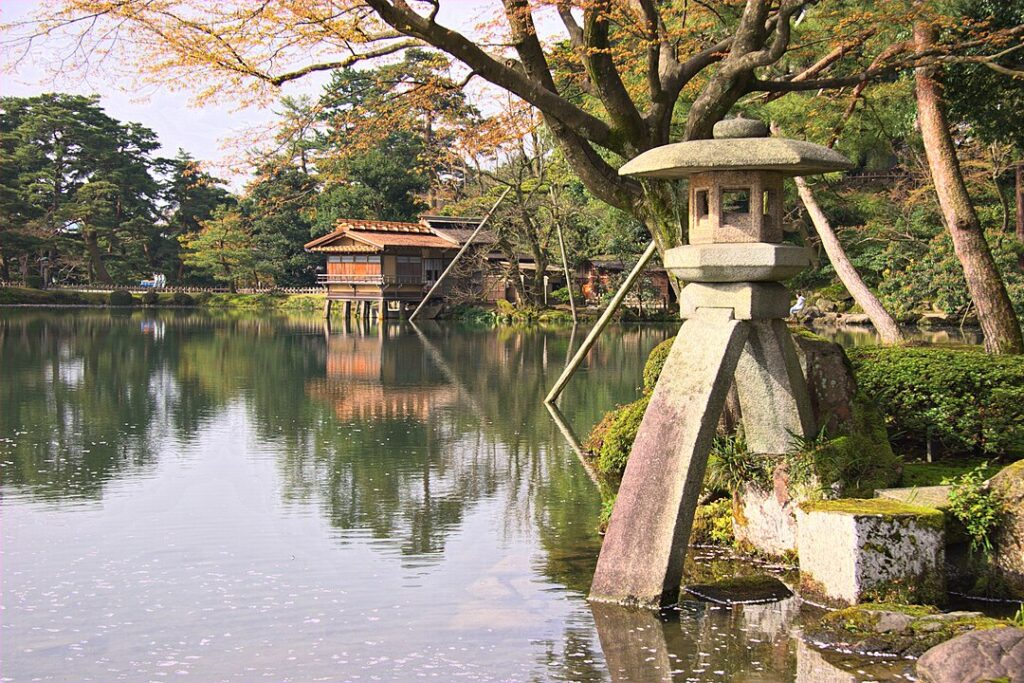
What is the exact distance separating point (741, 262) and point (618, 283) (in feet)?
101

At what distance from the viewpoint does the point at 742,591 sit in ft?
23.0

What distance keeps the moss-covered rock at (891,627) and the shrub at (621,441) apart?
10.0 feet

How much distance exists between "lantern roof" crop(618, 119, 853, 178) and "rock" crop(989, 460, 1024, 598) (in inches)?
97.0

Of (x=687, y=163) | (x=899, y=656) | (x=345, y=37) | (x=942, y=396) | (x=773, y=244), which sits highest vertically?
(x=345, y=37)

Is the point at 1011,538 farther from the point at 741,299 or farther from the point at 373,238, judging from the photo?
the point at 373,238

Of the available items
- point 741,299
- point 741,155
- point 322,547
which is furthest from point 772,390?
point 322,547

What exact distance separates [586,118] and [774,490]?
4.48m

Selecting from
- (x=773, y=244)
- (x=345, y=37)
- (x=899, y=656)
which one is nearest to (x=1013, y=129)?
(x=773, y=244)

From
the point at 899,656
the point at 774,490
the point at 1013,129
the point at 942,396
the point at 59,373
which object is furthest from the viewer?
the point at 59,373

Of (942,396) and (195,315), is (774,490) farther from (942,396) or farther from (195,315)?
(195,315)

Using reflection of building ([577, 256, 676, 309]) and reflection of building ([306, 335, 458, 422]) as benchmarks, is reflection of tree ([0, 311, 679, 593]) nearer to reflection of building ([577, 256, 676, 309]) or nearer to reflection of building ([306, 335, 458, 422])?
reflection of building ([306, 335, 458, 422])

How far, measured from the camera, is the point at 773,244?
7.19 metres

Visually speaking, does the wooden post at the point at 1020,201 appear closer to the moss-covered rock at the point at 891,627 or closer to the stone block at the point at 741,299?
the stone block at the point at 741,299

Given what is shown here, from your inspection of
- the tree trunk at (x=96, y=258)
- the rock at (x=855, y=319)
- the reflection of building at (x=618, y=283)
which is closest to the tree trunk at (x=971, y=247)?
the rock at (x=855, y=319)
